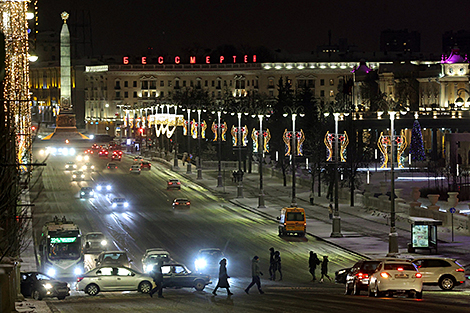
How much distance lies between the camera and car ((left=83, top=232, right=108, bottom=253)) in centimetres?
4972

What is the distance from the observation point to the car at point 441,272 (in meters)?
35.6

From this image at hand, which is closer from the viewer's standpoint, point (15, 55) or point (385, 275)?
point (15, 55)

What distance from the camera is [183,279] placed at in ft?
119

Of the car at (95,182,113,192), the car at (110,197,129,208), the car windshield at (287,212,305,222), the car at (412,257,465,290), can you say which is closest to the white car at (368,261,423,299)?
the car at (412,257,465,290)

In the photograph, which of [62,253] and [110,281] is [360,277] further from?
[62,253]

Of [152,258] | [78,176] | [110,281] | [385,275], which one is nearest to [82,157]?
[78,176]

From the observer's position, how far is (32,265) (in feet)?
144

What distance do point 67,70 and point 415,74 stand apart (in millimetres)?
59246

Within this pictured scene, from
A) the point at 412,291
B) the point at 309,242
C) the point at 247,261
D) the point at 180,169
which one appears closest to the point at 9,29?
the point at 412,291

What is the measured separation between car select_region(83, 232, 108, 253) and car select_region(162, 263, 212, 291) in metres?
13.6

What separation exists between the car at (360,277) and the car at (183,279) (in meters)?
6.10

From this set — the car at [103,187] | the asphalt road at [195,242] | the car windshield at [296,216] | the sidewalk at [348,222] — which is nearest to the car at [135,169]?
the asphalt road at [195,242]

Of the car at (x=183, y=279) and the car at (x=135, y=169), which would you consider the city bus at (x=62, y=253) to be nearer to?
the car at (x=183, y=279)

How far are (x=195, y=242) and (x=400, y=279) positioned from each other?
979 inches
